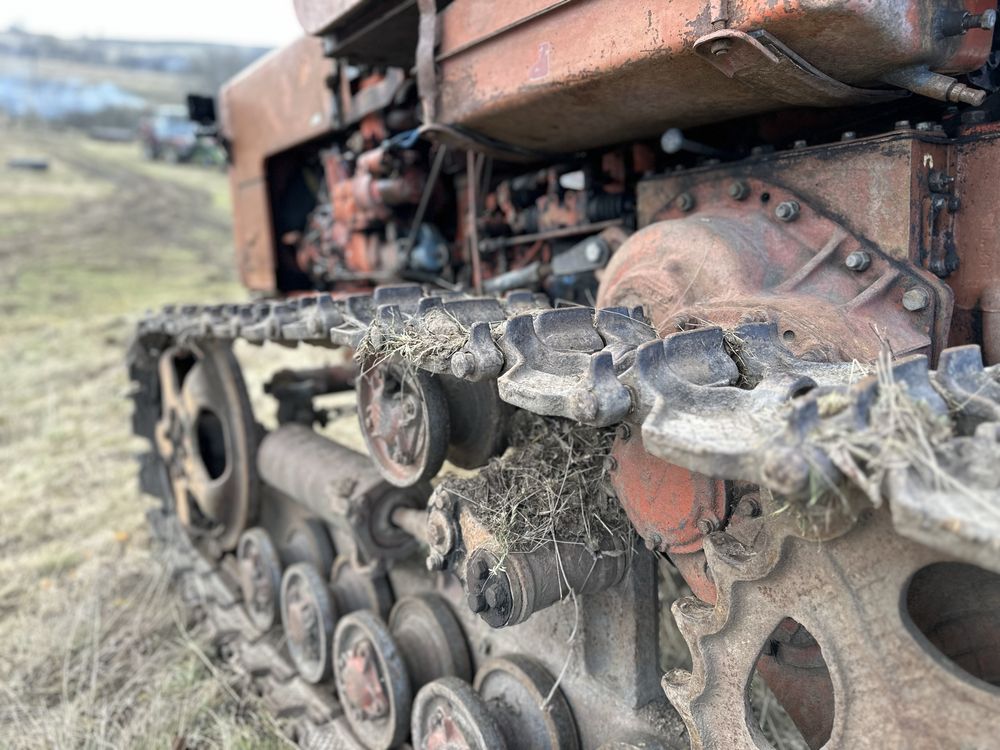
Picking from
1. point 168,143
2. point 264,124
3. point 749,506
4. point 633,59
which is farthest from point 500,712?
point 168,143

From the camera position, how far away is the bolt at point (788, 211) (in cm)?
172

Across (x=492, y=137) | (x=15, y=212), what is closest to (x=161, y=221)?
(x=15, y=212)

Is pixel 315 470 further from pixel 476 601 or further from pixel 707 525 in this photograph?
pixel 707 525

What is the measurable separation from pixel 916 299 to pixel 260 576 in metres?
2.46

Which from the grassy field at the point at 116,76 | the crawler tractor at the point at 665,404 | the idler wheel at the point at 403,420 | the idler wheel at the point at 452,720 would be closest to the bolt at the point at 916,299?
the crawler tractor at the point at 665,404

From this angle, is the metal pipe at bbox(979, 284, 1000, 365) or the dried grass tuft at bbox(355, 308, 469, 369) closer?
the dried grass tuft at bbox(355, 308, 469, 369)

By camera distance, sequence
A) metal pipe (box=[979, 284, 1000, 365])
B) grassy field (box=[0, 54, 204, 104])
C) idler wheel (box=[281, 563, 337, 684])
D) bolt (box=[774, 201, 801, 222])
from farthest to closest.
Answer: grassy field (box=[0, 54, 204, 104]) < idler wheel (box=[281, 563, 337, 684]) < bolt (box=[774, 201, 801, 222]) < metal pipe (box=[979, 284, 1000, 365])

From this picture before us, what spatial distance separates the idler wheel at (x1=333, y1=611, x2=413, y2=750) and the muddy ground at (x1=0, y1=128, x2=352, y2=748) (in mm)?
346

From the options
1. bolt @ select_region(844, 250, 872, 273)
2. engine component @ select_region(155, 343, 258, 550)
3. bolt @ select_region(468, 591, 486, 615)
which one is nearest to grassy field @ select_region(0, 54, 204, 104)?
engine component @ select_region(155, 343, 258, 550)

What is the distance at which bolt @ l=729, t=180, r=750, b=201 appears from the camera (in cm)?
184

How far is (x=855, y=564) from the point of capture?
3.46 ft

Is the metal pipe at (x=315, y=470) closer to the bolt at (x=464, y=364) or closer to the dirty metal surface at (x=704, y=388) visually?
the dirty metal surface at (x=704, y=388)

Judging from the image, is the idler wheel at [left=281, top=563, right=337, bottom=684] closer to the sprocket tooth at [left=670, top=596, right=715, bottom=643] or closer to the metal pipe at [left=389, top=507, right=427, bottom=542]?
the metal pipe at [left=389, top=507, right=427, bottom=542]

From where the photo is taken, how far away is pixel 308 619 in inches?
105
